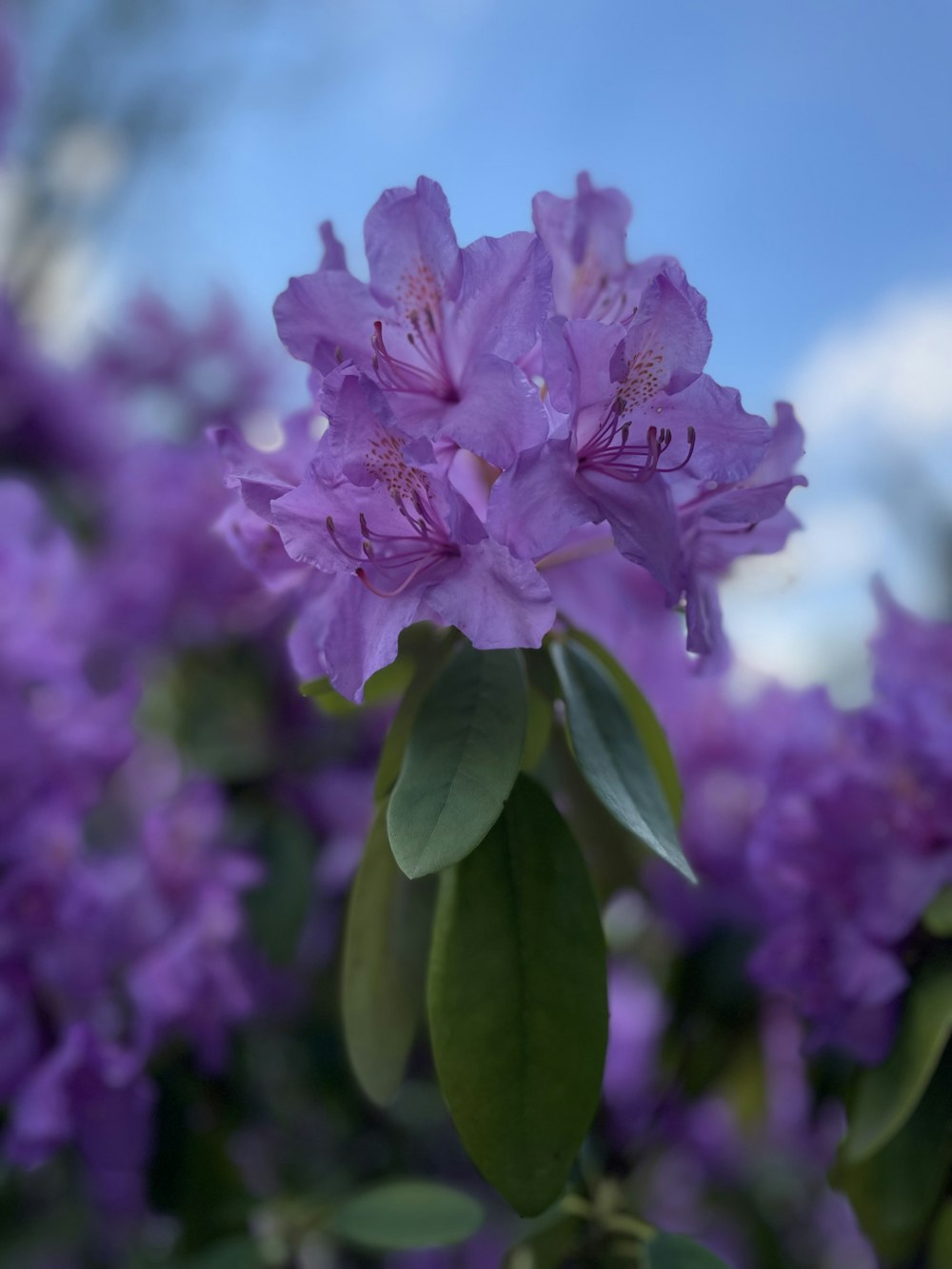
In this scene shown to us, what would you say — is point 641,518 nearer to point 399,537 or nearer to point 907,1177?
point 399,537

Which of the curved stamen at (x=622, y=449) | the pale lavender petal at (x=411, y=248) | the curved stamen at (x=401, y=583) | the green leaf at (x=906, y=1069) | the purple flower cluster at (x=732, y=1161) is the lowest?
the purple flower cluster at (x=732, y=1161)

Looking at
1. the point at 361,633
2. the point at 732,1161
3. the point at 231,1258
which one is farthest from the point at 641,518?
the point at 732,1161

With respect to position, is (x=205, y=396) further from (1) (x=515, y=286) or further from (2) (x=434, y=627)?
(1) (x=515, y=286)

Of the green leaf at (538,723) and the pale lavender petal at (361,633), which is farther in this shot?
the green leaf at (538,723)

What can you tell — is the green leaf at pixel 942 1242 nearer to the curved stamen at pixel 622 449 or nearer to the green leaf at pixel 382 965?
the green leaf at pixel 382 965

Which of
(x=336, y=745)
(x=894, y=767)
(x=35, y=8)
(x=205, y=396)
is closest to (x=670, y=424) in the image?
(x=894, y=767)

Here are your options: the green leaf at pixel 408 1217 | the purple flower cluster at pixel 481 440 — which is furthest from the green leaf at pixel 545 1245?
the purple flower cluster at pixel 481 440
